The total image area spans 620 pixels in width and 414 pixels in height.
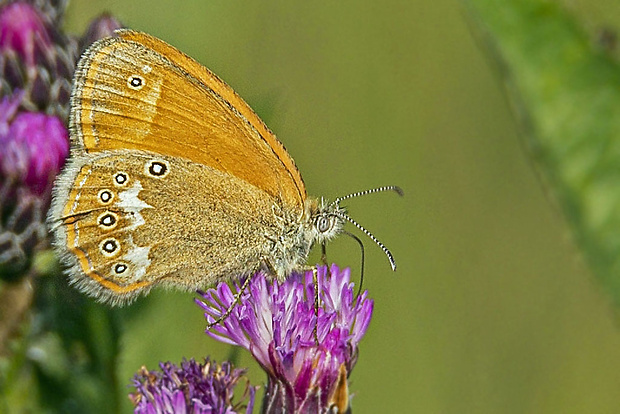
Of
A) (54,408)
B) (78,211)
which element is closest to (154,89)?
(78,211)

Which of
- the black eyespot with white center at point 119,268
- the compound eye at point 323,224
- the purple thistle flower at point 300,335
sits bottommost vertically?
the purple thistle flower at point 300,335

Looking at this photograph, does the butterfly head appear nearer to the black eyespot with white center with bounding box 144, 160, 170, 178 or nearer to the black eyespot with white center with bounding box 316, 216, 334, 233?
the black eyespot with white center with bounding box 316, 216, 334, 233

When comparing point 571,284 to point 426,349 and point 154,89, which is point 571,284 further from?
point 154,89

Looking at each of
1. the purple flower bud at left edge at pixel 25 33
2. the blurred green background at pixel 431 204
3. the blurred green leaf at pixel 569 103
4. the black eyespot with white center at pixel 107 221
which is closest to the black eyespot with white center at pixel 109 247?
the black eyespot with white center at pixel 107 221

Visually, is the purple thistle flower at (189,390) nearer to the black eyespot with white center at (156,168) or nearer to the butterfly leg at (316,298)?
the butterfly leg at (316,298)

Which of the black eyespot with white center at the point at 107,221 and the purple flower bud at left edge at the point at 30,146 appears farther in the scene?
the purple flower bud at left edge at the point at 30,146

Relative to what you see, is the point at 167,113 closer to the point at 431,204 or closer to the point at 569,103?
the point at 569,103

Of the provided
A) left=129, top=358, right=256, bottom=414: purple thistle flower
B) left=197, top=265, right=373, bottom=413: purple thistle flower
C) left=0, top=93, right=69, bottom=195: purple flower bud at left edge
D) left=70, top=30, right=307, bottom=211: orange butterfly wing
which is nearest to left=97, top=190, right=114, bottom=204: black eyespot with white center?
left=70, top=30, right=307, bottom=211: orange butterfly wing
